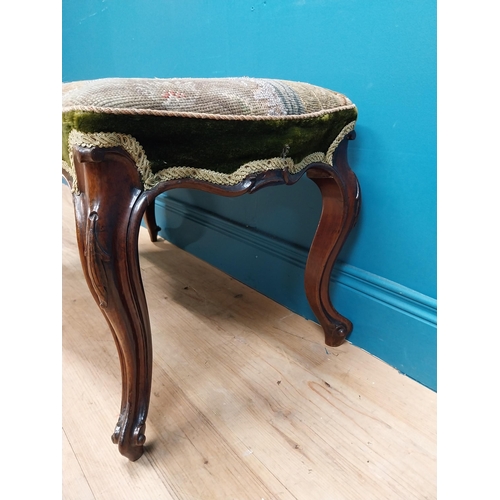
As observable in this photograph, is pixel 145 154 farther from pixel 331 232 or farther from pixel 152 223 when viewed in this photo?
pixel 152 223

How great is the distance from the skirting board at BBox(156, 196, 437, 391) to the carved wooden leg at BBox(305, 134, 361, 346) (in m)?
0.06

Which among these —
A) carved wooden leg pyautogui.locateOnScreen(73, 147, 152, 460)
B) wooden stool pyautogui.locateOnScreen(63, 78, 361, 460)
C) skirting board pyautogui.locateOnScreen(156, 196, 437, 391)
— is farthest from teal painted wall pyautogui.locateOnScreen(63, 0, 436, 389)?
carved wooden leg pyautogui.locateOnScreen(73, 147, 152, 460)

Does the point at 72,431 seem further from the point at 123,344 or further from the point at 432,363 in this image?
the point at 432,363

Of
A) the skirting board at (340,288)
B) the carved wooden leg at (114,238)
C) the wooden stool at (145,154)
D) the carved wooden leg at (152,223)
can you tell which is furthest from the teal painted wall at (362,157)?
the carved wooden leg at (114,238)

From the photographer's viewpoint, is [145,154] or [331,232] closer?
[145,154]

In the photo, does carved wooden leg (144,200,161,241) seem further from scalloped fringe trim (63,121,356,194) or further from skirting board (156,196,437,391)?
scalloped fringe trim (63,121,356,194)

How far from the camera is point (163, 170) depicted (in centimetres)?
56

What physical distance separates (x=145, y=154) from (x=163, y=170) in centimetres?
3

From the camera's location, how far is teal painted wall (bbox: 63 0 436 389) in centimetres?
73

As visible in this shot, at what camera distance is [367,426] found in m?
0.70

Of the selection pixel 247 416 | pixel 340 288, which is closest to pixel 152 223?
pixel 340 288

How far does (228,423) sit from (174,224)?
960mm

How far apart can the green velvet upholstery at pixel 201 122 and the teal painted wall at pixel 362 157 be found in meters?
0.15
